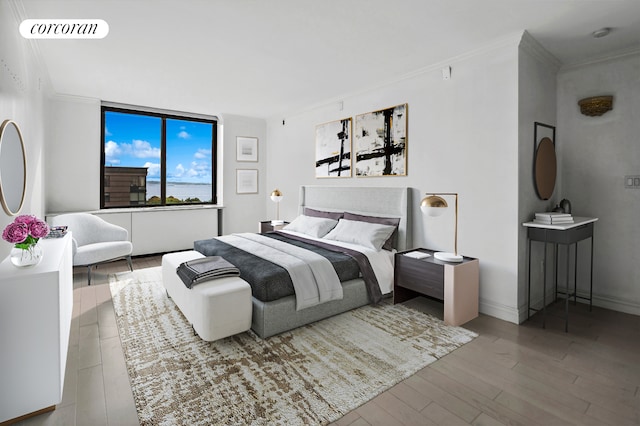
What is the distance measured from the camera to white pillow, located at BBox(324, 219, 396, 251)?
3.76 meters

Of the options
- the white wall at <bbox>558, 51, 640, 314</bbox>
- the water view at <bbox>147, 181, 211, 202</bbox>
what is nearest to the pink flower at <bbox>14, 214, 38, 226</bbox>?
the water view at <bbox>147, 181, 211, 202</bbox>

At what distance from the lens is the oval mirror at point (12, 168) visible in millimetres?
2309

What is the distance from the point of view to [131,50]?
332 centimetres

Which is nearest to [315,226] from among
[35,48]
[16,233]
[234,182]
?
[234,182]

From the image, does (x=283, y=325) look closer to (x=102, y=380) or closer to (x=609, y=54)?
(x=102, y=380)

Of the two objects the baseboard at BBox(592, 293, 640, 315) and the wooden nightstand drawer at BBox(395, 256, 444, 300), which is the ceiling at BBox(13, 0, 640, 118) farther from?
the baseboard at BBox(592, 293, 640, 315)

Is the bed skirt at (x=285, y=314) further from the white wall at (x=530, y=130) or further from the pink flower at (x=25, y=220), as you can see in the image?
the white wall at (x=530, y=130)

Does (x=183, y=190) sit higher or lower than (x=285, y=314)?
higher

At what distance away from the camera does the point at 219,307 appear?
2529mm

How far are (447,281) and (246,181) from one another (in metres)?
4.67

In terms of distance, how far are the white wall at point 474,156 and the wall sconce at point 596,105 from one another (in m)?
0.96

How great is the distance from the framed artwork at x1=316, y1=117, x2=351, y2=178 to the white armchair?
119 inches

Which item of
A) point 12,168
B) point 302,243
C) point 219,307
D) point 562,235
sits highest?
point 12,168

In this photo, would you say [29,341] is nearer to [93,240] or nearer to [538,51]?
[93,240]
